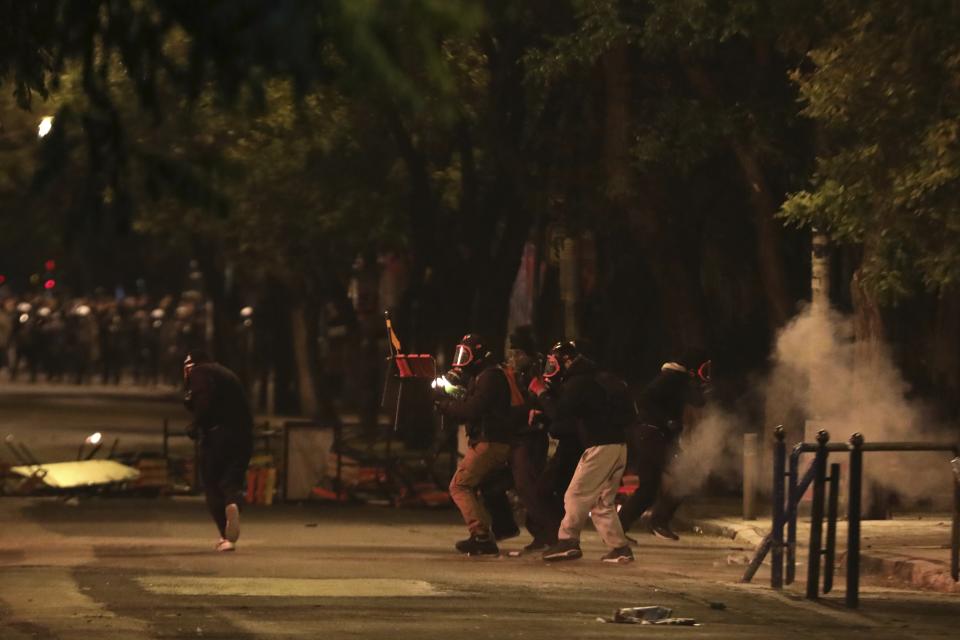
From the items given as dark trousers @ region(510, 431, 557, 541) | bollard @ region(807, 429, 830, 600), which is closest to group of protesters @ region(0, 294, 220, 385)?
dark trousers @ region(510, 431, 557, 541)

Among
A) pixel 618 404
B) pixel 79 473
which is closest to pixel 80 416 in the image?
pixel 79 473

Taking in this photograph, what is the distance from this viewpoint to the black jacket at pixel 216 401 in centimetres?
1852

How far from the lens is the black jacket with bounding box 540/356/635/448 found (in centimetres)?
1745

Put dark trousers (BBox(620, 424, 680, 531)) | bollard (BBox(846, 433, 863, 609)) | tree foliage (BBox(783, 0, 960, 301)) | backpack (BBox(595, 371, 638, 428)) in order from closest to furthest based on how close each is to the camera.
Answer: bollard (BBox(846, 433, 863, 609)) < tree foliage (BBox(783, 0, 960, 301)) < backpack (BBox(595, 371, 638, 428)) < dark trousers (BBox(620, 424, 680, 531))

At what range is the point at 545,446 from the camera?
19.3 m

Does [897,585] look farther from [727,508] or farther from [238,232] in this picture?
[238,232]

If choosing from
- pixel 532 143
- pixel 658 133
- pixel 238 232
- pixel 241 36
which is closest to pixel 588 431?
pixel 658 133

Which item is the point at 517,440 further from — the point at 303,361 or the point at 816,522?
the point at 303,361

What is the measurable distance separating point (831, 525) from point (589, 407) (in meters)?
2.94

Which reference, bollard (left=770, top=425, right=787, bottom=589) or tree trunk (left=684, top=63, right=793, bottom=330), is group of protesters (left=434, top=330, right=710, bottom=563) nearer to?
bollard (left=770, top=425, right=787, bottom=589)

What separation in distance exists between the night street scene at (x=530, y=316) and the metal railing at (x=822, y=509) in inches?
1.6

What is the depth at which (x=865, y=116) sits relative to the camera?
17953 mm

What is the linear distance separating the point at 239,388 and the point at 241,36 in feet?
38.1

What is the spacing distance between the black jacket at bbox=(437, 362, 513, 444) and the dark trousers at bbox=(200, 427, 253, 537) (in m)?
1.59
